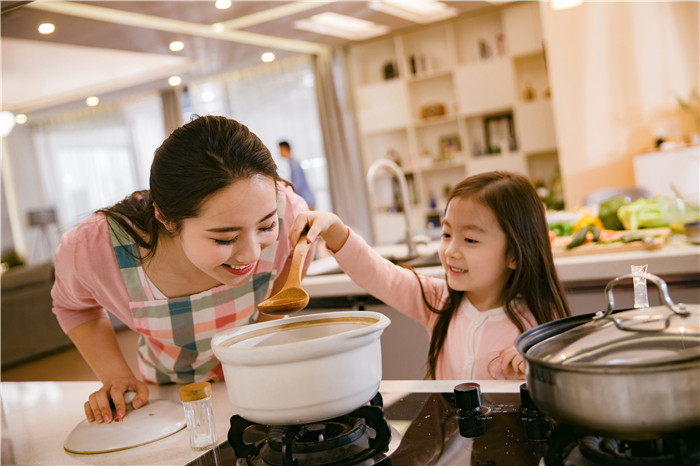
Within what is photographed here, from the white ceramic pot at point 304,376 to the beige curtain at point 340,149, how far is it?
7183 mm

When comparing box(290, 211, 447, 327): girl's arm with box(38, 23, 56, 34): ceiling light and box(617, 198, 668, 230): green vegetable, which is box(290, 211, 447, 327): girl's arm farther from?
box(38, 23, 56, 34): ceiling light

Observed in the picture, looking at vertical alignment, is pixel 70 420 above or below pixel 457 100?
below

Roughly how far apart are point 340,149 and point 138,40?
8.94 ft

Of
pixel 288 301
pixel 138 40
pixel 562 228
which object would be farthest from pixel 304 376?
pixel 138 40

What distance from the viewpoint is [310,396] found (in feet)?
2.42

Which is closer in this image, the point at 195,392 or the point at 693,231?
the point at 195,392

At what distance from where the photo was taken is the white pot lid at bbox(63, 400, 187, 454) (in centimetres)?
98

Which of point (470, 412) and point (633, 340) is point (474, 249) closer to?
point (470, 412)

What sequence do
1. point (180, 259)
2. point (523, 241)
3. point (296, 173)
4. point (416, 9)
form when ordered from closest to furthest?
point (180, 259) < point (523, 241) < point (416, 9) < point (296, 173)

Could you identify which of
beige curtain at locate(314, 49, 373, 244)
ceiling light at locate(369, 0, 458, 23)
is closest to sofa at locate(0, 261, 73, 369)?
beige curtain at locate(314, 49, 373, 244)

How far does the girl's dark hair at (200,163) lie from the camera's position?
3.51 ft

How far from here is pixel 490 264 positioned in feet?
4.39

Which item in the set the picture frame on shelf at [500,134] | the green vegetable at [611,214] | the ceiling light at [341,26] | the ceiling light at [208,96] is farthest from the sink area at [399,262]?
the ceiling light at [208,96]

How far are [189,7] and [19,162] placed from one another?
21.1 feet
